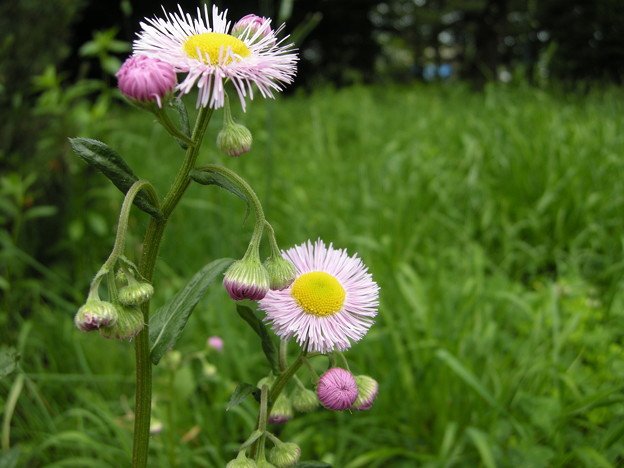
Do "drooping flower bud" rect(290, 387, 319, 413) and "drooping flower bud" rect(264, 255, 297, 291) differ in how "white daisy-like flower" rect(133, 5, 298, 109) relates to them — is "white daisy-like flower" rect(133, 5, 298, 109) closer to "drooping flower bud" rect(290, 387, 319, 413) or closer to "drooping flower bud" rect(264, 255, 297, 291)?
"drooping flower bud" rect(264, 255, 297, 291)

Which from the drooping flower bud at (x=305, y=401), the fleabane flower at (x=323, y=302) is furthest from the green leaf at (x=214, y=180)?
the drooping flower bud at (x=305, y=401)

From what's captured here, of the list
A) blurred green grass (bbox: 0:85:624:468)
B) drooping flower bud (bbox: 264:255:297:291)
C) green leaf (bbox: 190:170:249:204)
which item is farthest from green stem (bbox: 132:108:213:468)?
blurred green grass (bbox: 0:85:624:468)

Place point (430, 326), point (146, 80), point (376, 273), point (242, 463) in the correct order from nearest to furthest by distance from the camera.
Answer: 1. point (146, 80)
2. point (242, 463)
3. point (430, 326)
4. point (376, 273)

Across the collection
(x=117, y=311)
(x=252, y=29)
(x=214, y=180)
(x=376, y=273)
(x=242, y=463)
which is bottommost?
(x=242, y=463)

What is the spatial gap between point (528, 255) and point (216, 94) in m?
1.90

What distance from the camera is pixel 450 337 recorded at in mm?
1584

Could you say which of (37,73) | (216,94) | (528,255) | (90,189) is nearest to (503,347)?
(528,255)

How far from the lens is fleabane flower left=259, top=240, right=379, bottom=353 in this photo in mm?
624

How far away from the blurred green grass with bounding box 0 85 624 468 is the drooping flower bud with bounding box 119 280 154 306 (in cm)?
66

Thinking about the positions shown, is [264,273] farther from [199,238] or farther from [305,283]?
[199,238]

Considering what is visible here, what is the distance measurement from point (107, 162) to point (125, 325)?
14cm

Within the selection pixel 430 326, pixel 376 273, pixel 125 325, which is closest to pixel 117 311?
pixel 125 325

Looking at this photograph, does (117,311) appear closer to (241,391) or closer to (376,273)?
(241,391)

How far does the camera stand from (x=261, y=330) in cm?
64
